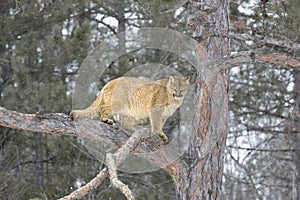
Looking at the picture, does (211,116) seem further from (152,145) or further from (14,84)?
(14,84)

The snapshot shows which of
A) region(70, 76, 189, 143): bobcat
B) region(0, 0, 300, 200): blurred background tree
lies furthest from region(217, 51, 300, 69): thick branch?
region(0, 0, 300, 200): blurred background tree

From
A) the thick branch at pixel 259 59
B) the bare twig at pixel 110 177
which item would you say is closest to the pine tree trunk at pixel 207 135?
the thick branch at pixel 259 59

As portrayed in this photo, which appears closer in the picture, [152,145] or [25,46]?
A: [152,145]

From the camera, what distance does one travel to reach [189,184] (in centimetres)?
612

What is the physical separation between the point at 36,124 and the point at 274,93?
577 centimetres

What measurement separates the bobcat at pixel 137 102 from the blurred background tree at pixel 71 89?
10.6 ft

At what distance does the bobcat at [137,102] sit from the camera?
5.94 meters

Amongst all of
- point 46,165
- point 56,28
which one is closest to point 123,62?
point 56,28

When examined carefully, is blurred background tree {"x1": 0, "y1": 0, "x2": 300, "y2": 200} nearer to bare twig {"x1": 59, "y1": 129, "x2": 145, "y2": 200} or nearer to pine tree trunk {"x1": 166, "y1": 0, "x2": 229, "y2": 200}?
pine tree trunk {"x1": 166, "y1": 0, "x2": 229, "y2": 200}

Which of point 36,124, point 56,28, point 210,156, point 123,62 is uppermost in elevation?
point 56,28

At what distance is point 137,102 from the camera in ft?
20.7

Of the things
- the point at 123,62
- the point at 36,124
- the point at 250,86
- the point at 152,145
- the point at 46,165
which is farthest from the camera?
the point at 46,165

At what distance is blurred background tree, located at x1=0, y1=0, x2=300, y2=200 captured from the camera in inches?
395

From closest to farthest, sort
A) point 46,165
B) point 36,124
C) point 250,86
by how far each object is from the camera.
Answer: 1. point 36,124
2. point 250,86
3. point 46,165
